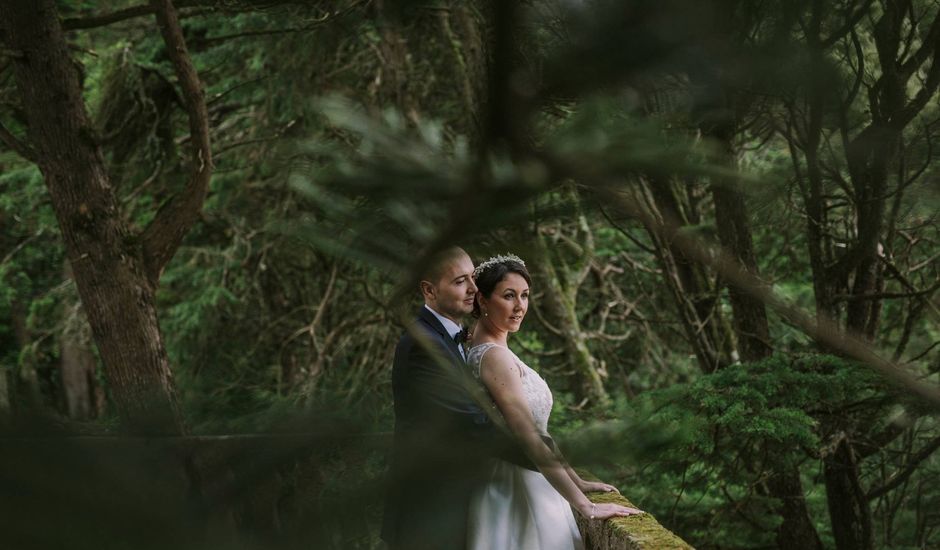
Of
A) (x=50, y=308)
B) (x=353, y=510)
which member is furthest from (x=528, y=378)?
(x=50, y=308)

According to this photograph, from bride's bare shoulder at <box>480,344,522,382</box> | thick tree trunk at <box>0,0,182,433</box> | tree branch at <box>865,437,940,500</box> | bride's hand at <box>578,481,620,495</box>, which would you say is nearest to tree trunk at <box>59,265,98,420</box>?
Answer: thick tree trunk at <box>0,0,182,433</box>

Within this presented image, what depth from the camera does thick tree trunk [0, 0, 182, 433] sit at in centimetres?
571

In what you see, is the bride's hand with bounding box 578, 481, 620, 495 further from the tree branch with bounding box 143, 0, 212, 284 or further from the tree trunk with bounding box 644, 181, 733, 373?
the tree trunk with bounding box 644, 181, 733, 373

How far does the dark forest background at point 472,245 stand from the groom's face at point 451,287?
69 mm

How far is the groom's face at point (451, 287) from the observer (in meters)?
1.22

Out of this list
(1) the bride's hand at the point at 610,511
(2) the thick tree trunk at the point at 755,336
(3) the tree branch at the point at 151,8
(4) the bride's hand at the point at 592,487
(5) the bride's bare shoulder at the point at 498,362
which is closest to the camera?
(4) the bride's hand at the point at 592,487

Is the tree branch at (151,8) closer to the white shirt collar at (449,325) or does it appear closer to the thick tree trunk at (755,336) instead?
the thick tree trunk at (755,336)

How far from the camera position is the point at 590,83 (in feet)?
2.82

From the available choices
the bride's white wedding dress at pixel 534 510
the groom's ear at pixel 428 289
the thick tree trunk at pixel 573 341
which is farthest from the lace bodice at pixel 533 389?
the thick tree trunk at pixel 573 341

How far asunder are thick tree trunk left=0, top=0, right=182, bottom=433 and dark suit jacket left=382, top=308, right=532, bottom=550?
4.76 meters

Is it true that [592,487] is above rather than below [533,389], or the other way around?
below

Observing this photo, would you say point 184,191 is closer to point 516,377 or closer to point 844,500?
point 516,377

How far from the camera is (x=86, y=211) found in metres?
5.84

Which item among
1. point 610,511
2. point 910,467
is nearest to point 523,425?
point 610,511
